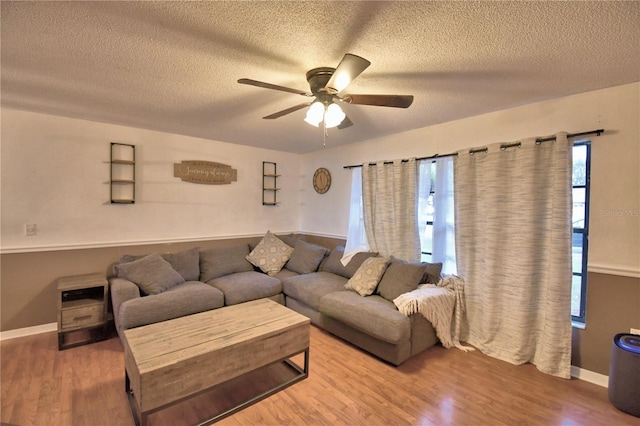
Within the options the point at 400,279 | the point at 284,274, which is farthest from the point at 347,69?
the point at 284,274

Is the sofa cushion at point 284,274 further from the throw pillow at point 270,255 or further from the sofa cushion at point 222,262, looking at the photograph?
the sofa cushion at point 222,262

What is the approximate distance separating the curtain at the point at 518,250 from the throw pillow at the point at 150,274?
10.4 ft

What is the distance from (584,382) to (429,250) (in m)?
1.67

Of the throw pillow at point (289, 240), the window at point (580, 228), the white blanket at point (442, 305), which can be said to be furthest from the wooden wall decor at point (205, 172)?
the window at point (580, 228)

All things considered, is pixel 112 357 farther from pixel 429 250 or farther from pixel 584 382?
pixel 584 382

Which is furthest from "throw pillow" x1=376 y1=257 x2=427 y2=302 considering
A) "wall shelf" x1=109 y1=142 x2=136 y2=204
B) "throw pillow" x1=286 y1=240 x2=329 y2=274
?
"wall shelf" x1=109 y1=142 x2=136 y2=204

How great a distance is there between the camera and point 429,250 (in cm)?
337

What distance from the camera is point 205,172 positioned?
4020 millimetres

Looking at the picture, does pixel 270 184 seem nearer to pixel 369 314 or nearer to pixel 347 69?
pixel 369 314

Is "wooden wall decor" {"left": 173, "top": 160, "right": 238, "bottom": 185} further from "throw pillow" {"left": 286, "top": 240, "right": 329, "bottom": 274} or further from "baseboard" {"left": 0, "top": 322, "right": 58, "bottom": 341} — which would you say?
"baseboard" {"left": 0, "top": 322, "right": 58, "bottom": 341}

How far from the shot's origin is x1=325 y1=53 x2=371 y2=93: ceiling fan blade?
4.60 ft

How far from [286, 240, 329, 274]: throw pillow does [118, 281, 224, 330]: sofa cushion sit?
118 centimetres

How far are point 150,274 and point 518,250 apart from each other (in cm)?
368

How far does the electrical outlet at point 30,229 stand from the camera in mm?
2895
